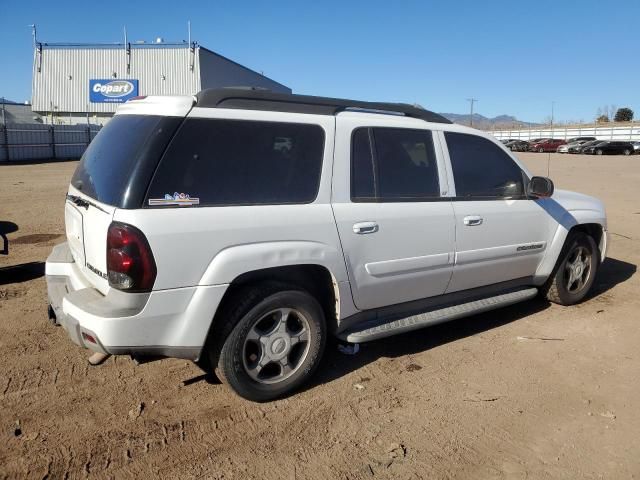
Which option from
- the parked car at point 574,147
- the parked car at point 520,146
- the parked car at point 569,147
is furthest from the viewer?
the parked car at point 520,146

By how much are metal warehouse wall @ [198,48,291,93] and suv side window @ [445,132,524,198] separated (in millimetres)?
36491

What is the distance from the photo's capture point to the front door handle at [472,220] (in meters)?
4.26

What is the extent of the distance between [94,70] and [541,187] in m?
46.1

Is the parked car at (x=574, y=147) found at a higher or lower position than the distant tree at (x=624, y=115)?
lower

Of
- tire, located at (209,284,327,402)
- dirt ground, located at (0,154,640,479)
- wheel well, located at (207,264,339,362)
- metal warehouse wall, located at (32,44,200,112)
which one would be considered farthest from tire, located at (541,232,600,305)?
metal warehouse wall, located at (32,44,200,112)

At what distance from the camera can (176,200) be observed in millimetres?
3031

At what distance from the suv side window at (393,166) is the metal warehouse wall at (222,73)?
121 feet

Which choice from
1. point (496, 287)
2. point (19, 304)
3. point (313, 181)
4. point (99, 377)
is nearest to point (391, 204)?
point (313, 181)

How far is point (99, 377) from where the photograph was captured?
376 centimetres

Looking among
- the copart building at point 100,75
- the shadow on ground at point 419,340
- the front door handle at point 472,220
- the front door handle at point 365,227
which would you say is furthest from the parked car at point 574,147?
the front door handle at point 365,227

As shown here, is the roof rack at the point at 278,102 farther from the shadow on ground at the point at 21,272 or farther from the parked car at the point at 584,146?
the parked car at the point at 584,146

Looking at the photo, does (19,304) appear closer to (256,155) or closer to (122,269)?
(122,269)

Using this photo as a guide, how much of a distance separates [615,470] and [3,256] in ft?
23.6

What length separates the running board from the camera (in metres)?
3.75
